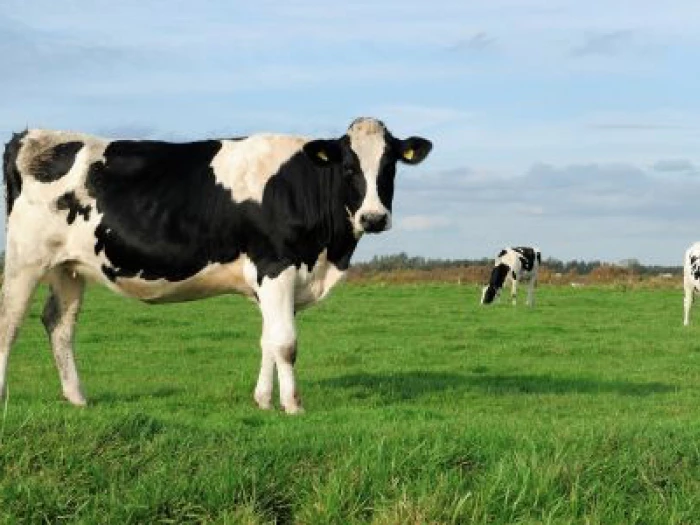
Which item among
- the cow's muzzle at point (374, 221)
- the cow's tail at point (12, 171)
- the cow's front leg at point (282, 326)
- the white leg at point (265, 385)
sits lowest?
the white leg at point (265, 385)

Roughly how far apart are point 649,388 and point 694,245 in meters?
16.8

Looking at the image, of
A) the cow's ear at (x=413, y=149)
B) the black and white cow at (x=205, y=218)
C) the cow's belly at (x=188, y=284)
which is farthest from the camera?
the cow's ear at (x=413, y=149)

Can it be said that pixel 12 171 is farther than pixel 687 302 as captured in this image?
No

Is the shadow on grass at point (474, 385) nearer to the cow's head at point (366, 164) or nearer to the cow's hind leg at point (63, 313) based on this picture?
the cow's head at point (366, 164)

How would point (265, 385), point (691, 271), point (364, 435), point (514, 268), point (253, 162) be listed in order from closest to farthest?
point (364, 435) → point (253, 162) → point (265, 385) → point (691, 271) → point (514, 268)

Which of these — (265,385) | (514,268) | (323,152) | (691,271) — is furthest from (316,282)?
(514,268)

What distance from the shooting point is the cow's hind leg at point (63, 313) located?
40.8ft

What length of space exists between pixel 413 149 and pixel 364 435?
461 cm

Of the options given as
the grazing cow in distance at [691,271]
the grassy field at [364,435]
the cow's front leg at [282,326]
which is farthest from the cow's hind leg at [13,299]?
the grazing cow in distance at [691,271]

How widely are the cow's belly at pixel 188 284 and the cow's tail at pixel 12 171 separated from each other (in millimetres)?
1117

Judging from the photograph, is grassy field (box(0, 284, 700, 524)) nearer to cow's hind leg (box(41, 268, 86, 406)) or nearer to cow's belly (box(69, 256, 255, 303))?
cow's hind leg (box(41, 268, 86, 406))

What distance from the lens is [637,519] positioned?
7.21 meters

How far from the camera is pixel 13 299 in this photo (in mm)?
12258

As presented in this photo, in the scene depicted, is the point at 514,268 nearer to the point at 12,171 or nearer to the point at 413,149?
the point at 413,149
